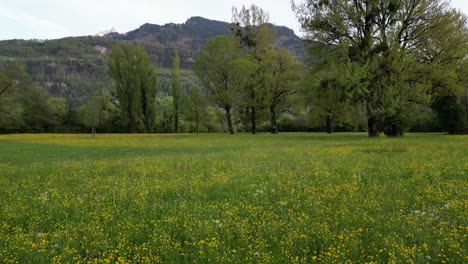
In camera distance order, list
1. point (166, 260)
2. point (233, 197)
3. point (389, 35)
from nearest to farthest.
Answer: point (166, 260) → point (233, 197) → point (389, 35)

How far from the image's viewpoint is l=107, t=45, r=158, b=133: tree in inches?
3206

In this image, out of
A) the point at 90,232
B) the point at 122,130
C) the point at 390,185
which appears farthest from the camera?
the point at 122,130

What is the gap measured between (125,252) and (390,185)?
7.08 meters

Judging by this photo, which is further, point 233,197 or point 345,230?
point 233,197

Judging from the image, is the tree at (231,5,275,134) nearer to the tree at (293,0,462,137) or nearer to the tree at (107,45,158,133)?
the tree at (293,0,462,137)

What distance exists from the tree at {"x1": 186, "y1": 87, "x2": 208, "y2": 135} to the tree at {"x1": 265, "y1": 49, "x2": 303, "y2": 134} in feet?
43.1

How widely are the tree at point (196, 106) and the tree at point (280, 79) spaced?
43.1ft

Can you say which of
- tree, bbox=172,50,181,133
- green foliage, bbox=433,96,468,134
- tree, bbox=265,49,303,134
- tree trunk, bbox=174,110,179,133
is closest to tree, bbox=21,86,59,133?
tree trunk, bbox=174,110,179,133

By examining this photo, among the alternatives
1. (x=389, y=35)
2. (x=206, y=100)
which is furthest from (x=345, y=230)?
(x=206, y=100)

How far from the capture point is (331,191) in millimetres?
7855

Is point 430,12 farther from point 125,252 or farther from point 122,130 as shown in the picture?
point 122,130

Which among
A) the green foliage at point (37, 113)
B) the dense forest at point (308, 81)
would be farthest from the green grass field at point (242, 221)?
the green foliage at point (37, 113)

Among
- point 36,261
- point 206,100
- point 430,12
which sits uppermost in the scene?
point 430,12

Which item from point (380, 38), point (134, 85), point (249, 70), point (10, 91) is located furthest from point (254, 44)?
point (10, 91)
